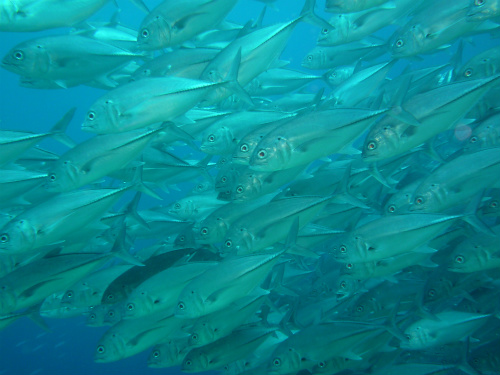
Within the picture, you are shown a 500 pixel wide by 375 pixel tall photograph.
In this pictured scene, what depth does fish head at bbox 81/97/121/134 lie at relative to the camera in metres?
2.79

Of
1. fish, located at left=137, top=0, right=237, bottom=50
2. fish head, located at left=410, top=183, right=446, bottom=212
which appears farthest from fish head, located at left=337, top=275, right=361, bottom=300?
fish, located at left=137, top=0, right=237, bottom=50

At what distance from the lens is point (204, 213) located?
17.7 feet

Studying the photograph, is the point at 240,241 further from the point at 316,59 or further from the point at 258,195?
the point at 316,59

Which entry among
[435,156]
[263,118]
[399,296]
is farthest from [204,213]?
[435,156]

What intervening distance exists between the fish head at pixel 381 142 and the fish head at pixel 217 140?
1733 millimetres

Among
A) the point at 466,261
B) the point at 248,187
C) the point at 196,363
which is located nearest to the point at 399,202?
the point at 466,261

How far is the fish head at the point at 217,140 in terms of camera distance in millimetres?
4055

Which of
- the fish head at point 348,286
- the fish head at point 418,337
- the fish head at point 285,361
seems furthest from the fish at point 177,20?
the fish head at point 418,337

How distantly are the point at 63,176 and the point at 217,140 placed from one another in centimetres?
166

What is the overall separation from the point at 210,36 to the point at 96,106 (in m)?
3.15

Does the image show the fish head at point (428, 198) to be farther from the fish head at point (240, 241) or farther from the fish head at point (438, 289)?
the fish head at point (240, 241)

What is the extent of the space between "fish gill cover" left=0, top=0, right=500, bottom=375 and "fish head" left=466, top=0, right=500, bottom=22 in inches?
0.4

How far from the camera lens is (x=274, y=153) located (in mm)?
2764

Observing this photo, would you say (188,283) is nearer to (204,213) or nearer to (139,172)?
(139,172)
